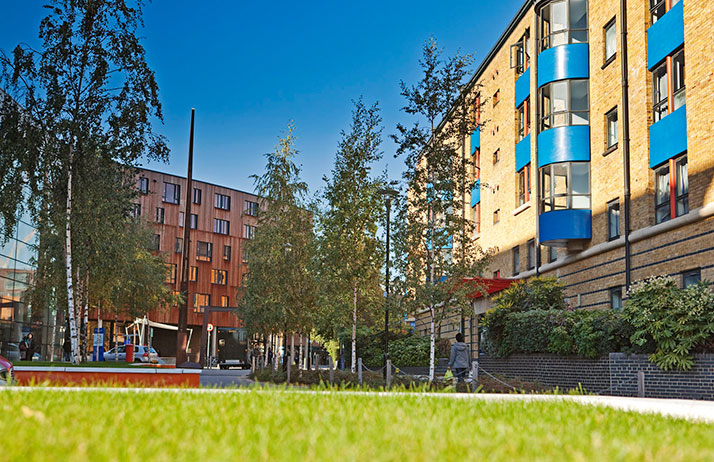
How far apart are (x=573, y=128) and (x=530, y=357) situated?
1033 cm

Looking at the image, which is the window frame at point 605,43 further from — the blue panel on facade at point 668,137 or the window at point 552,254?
the window at point 552,254

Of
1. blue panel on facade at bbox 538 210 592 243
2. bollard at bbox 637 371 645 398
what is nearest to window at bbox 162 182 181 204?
blue panel on facade at bbox 538 210 592 243

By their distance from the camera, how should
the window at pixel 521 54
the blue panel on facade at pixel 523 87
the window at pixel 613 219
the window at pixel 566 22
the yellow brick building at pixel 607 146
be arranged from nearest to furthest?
the yellow brick building at pixel 607 146, the window at pixel 613 219, the window at pixel 566 22, the blue panel on facade at pixel 523 87, the window at pixel 521 54

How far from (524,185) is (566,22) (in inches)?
302

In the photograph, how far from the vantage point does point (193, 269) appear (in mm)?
77312

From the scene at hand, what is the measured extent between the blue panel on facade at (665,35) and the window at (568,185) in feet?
18.5

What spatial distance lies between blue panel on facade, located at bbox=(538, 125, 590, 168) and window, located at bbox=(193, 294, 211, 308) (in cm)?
5181

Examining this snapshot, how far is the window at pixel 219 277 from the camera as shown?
79125 millimetres

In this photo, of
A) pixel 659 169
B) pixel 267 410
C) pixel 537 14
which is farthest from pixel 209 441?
pixel 537 14

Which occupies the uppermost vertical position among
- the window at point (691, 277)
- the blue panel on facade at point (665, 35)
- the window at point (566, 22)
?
the window at point (566, 22)

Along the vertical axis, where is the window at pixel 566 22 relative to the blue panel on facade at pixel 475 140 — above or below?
above

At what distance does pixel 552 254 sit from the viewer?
3269 cm

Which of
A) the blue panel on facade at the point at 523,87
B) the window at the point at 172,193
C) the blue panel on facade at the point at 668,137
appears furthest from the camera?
the window at the point at 172,193

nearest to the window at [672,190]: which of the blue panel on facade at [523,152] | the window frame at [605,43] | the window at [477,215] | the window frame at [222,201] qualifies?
the window frame at [605,43]
